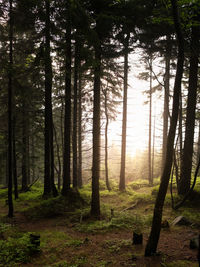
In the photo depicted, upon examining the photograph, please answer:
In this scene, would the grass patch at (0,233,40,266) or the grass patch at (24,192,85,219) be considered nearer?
the grass patch at (0,233,40,266)

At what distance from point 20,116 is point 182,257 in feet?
49.6

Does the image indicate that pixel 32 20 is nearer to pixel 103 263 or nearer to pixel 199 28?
pixel 199 28

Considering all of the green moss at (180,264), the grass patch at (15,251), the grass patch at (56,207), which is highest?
the green moss at (180,264)

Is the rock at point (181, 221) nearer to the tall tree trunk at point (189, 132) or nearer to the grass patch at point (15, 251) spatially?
the tall tree trunk at point (189, 132)

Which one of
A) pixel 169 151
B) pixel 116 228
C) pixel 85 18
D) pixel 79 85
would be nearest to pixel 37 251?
pixel 116 228

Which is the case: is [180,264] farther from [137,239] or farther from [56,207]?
[56,207]

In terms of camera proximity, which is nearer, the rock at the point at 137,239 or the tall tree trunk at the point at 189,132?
the rock at the point at 137,239

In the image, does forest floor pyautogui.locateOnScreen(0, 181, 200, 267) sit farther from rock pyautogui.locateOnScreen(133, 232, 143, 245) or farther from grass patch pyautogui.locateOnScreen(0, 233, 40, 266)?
rock pyautogui.locateOnScreen(133, 232, 143, 245)

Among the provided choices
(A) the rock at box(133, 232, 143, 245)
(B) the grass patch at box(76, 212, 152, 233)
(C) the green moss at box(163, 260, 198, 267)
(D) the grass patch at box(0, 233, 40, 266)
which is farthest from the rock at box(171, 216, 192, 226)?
(D) the grass patch at box(0, 233, 40, 266)

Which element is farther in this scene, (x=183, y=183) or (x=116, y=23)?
(x=183, y=183)

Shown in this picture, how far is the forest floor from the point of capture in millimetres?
4961

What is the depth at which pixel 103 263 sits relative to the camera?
491 cm

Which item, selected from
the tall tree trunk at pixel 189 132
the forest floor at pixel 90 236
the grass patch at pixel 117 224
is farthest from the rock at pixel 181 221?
the tall tree trunk at pixel 189 132

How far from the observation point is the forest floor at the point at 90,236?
16.3ft
